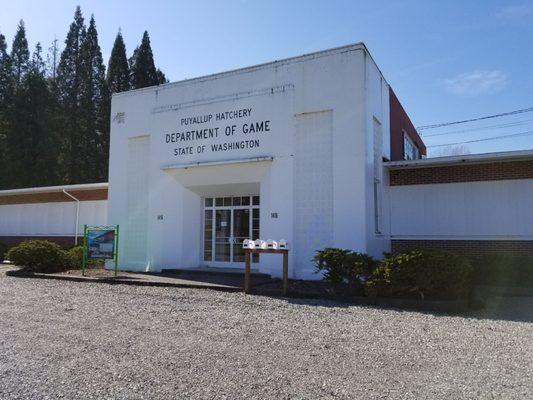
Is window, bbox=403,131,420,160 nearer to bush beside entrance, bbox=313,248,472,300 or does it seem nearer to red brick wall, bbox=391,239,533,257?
red brick wall, bbox=391,239,533,257

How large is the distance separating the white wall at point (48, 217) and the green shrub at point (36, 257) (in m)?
5.63

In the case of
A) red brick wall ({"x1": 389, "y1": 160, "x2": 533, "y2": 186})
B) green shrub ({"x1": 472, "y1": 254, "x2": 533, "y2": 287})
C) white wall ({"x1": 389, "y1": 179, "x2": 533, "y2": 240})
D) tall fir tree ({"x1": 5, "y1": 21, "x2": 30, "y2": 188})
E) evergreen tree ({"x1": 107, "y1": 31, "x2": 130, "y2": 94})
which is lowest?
green shrub ({"x1": 472, "y1": 254, "x2": 533, "y2": 287})

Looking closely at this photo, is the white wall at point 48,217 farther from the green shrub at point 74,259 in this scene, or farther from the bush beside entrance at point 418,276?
the bush beside entrance at point 418,276

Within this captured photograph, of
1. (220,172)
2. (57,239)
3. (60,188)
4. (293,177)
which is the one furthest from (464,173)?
(57,239)

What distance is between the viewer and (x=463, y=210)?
14656 mm

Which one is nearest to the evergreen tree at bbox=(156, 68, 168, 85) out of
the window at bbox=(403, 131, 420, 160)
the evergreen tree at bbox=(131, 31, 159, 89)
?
the evergreen tree at bbox=(131, 31, 159, 89)

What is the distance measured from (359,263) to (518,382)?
5.78m

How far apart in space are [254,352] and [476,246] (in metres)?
10.3

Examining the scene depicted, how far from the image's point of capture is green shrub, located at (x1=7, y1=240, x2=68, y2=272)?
1594 centimetres

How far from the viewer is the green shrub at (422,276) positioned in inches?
386

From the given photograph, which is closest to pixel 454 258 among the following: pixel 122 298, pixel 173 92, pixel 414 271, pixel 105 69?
pixel 414 271

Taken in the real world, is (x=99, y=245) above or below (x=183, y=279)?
above

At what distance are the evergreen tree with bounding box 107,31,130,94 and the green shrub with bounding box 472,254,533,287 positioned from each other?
31.7 m

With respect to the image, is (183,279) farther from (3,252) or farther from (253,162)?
(3,252)
